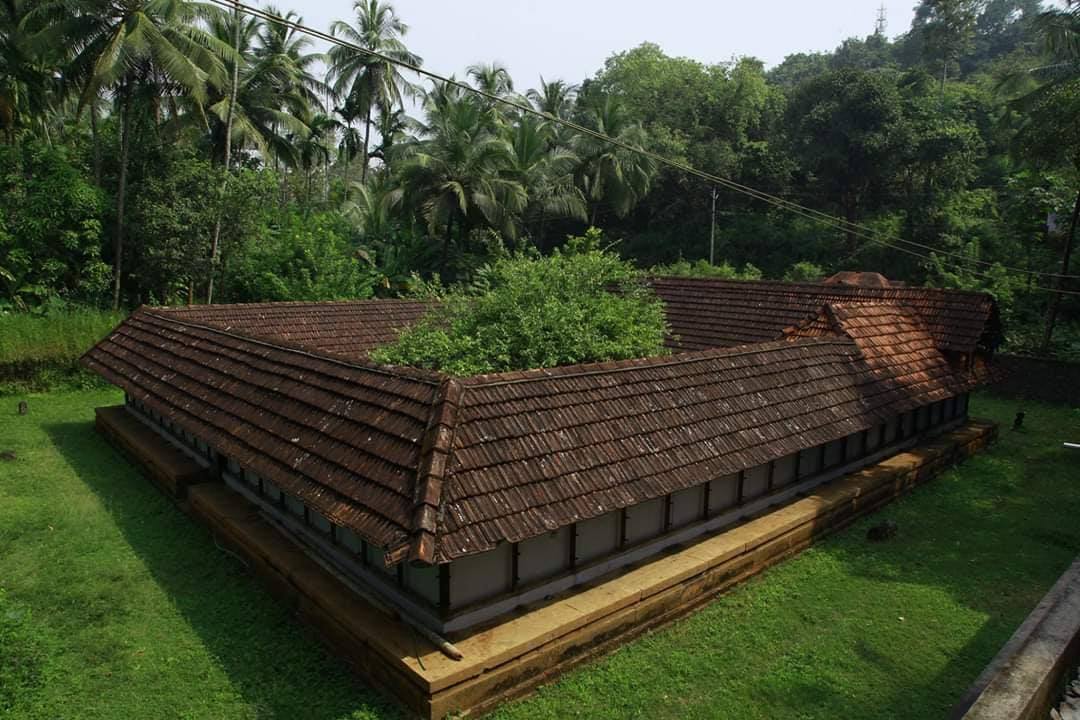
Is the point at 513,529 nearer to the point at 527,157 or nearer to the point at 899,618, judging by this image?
the point at 899,618

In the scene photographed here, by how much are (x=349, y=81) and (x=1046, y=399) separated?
27061mm

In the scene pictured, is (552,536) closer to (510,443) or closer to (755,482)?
(510,443)

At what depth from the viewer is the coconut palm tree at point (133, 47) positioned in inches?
664

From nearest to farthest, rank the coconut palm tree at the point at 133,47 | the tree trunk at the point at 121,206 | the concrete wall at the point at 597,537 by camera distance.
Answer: the concrete wall at the point at 597,537
the coconut palm tree at the point at 133,47
the tree trunk at the point at 121,206

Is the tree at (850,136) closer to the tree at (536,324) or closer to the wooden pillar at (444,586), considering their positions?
the tree at (536,324)

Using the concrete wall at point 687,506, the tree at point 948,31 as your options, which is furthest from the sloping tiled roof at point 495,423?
the tree at point 948,31

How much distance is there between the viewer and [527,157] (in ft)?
87.8

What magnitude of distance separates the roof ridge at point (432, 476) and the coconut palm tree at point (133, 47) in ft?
50.5

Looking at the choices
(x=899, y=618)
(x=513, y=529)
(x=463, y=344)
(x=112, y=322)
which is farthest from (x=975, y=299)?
(x=112, y=322)

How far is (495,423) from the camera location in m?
6.63

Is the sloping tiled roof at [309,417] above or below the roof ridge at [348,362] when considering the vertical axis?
below

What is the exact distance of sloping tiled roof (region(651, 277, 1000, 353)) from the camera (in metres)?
14.4

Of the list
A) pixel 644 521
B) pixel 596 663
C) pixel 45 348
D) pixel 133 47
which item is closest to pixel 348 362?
pixel 644 521

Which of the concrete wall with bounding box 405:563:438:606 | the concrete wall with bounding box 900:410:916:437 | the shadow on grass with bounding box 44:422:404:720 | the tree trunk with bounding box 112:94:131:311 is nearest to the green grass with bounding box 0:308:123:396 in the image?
the tree trunk with bounding box 112:94:131:311
